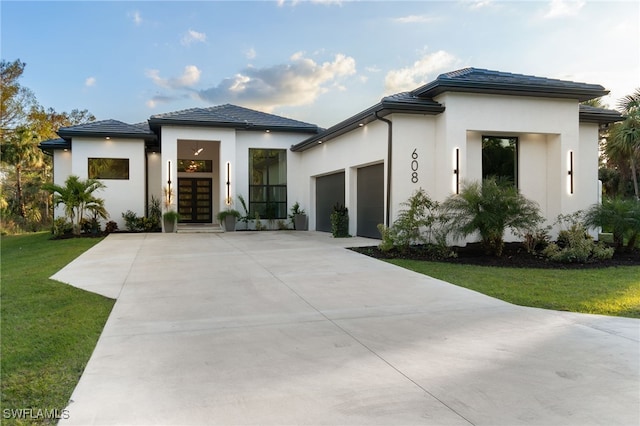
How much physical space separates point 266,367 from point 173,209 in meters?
15.6

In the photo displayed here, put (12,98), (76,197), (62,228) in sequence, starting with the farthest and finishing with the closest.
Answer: (12,98), (62,228), (76,197)

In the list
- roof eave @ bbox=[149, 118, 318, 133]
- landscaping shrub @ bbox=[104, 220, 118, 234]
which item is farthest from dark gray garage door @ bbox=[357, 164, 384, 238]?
landscaping shrub @ bbox=[104, 220, 118, 234]

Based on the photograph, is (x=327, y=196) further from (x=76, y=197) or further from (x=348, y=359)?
(x=348, y=359)

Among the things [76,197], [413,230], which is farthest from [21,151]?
[413,230]

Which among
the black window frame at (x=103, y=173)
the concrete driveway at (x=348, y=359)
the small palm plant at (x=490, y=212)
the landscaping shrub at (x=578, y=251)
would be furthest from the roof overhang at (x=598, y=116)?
the black window frame at (x=103, y=173)

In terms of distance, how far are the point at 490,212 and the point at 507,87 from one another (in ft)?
13.9

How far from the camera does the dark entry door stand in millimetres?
23203

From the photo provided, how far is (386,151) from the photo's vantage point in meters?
12.7

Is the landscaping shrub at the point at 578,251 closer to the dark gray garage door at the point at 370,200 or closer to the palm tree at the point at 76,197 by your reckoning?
the dark gray garage door at the point at 370,200

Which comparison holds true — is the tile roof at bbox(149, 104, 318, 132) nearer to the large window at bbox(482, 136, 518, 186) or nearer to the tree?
the large window at bbox(482, 136, 518, 186)

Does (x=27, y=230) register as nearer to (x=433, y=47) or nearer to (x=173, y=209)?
(x=173, y=209)

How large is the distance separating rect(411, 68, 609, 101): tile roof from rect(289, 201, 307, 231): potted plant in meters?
8.84

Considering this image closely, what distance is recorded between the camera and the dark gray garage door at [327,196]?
16777 mm

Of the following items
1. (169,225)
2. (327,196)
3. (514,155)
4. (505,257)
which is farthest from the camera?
(327,196)
